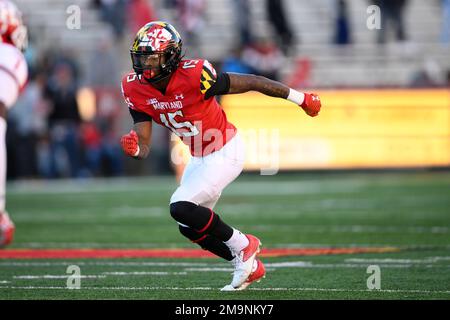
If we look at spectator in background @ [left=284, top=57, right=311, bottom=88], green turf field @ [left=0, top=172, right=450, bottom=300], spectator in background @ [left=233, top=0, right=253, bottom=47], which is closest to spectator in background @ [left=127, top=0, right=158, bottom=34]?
spectator in background @ [left=233, top=0, right=253, bottom=47]

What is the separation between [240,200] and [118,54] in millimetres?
6407

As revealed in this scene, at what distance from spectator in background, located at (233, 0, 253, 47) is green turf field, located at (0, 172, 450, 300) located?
2889 millimetres

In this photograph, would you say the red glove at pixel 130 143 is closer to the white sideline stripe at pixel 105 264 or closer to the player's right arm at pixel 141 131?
the player's right arm at pixel 141 131

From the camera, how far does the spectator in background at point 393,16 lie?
1836 centimetres

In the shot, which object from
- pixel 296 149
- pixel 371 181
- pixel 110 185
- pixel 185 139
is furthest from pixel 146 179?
pixel 185 139

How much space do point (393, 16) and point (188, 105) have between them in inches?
496

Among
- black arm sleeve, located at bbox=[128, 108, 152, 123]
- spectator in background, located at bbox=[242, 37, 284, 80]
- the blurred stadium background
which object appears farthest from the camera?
spectator in background, located at bbox=[242, 37, 284, 80]

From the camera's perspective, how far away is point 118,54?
1914 cm

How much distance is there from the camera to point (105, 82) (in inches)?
722

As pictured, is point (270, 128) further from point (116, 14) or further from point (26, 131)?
point (116, 14)

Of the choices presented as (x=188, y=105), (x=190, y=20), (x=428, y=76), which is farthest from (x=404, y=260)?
(x=190, y=20)

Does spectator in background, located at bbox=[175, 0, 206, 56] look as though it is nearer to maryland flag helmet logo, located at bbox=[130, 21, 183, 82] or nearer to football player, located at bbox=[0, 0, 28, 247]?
football player, located at bbox=[0, 0, 28, 247]

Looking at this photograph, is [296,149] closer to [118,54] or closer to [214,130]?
[118,54]

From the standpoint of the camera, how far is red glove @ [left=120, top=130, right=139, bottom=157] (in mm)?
6242
